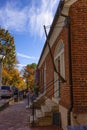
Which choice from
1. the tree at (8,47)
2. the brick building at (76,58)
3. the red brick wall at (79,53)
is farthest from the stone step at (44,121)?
the tree at (8,47)

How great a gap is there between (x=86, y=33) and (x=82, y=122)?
9.40 feet

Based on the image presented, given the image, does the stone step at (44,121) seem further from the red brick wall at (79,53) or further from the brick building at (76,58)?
the red brick wall at (79,53)

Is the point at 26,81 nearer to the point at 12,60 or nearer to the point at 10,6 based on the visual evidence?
the point at 12,60

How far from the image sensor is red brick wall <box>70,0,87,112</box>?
7.75 metres

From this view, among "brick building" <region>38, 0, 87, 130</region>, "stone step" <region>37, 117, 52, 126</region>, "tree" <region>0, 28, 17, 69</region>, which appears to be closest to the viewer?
"brick building" <region>38, 0, 87, 130</region>

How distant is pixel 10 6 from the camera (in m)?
10.6

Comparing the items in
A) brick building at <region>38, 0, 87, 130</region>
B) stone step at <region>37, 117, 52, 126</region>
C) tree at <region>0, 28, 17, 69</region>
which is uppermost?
tree at <region>0, 28, 17, 69</region>

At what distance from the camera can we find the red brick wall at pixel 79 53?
7.75 m

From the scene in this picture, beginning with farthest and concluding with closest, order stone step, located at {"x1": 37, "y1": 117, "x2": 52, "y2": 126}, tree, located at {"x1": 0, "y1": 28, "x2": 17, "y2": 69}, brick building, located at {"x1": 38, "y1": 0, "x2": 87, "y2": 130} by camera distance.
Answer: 1. tree, located at {"x1": 0, "y1": 28, "x2": 17, "y2": 69}
2. stone step, located at {"x1": 37, "y1": 117, "x2": 52, "y2": 126}
3. brick building, located at {"x1": 38, "y1": 0, "x2": 87, "y2": 130}

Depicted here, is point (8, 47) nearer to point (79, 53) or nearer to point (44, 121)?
point (44, 121)

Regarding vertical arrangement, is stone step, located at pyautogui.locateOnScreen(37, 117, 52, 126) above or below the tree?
below

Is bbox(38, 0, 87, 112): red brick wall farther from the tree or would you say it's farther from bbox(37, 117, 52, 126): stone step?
the tree

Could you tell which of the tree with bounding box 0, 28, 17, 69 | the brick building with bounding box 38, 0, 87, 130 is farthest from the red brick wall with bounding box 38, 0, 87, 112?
the tree with bounding box 0, 28, 17, 69

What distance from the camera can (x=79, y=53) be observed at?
793 centimetres
